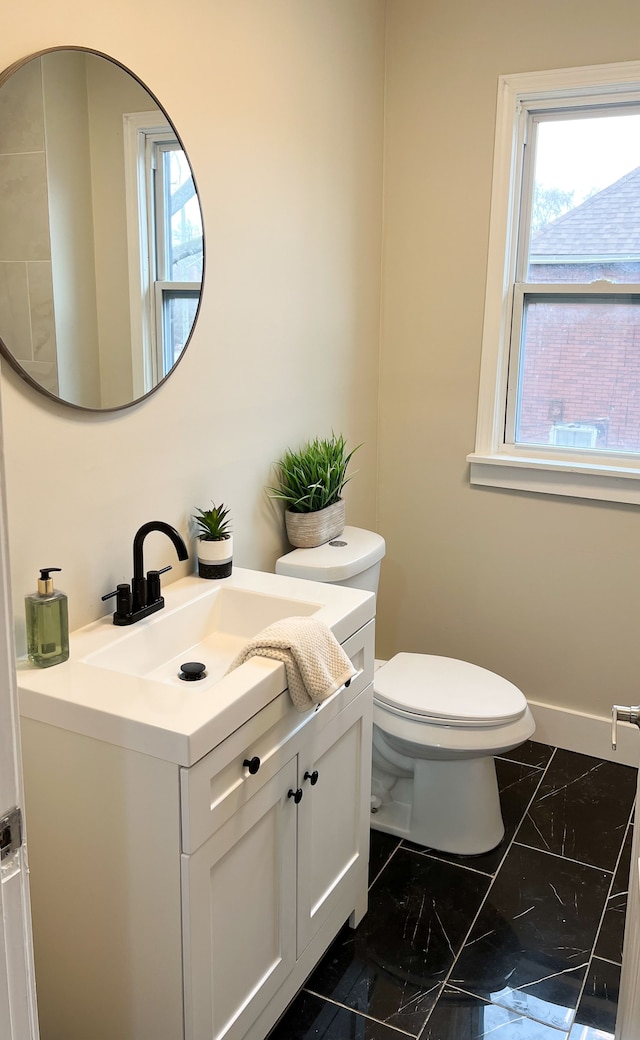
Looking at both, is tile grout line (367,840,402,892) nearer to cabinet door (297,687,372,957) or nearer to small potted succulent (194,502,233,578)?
cabinet door (297,687,372,957)

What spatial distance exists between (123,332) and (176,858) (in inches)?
39.9

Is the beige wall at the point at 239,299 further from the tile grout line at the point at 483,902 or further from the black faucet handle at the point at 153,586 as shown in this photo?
the tile grout line at the point at 483,902

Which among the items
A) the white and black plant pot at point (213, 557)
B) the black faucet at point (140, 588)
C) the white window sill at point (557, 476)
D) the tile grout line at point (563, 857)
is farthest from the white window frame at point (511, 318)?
the black faucet at point (140, 588)

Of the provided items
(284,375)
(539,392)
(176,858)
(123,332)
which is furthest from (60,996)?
(539,392)

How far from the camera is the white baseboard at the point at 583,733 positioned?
9.41 ft

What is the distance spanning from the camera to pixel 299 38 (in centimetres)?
233

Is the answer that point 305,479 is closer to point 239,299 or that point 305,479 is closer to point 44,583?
point 239,299

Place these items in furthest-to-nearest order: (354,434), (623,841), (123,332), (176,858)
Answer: (354,434)
(623,841)
(123,332)
(176,858)

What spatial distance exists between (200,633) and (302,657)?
41cm

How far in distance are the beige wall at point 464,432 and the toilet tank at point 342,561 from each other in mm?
526

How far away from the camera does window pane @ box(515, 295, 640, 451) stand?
2727 millimetres

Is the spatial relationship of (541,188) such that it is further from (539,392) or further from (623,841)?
(623,841)

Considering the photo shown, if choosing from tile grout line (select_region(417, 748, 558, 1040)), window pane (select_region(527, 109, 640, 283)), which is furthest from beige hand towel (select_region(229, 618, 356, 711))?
window pane (select_region(527, 109, 640, 283))

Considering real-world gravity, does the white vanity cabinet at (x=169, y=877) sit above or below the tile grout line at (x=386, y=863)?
above
